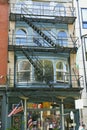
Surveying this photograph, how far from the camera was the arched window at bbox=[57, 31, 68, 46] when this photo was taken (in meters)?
26.5

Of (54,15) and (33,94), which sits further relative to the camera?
(54,15)

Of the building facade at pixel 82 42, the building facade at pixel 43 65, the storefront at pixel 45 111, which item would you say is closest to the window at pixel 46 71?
the building facade at pixel 43 65

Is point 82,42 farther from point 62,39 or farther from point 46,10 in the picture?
point 46,10

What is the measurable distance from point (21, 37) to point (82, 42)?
5.06 metres

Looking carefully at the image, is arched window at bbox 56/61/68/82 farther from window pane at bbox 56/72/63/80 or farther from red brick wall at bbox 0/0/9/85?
red brick wall at bbox 0/0/9/85

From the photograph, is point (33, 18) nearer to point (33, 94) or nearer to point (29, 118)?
point (33, 94)

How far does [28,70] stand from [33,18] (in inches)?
175

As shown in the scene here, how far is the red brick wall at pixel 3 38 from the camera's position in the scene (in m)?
25.1

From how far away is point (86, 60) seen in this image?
25984mm

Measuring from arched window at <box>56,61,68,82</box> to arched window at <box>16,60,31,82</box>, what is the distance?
2339 millimetres

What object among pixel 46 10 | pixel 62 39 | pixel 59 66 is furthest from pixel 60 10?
pixel 59 66

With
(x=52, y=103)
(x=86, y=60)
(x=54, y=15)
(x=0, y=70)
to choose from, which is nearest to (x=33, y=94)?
(x=52, y=103)

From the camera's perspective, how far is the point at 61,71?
84.4 feet

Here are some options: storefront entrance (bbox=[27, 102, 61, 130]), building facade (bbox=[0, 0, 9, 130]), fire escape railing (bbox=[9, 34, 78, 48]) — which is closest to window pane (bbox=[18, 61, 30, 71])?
building facade (bbox=[0, 0, 9, 130])
